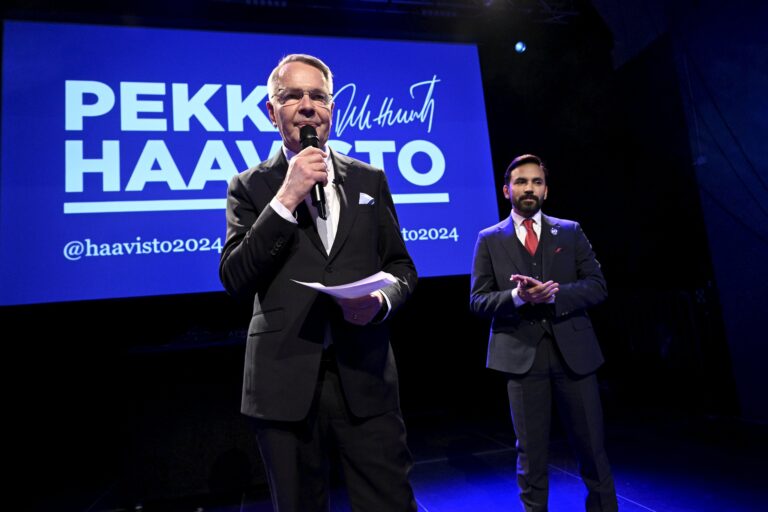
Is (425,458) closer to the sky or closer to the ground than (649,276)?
closer to the ground

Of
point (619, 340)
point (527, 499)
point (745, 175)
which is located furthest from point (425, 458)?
point (745, 175)

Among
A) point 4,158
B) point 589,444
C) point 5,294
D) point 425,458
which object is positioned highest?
point 4,158

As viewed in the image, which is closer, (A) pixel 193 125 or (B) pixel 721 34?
(A) pixel 193 125

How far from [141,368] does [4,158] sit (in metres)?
1.67

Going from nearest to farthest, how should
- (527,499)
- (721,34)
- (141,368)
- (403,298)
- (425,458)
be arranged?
1. (403,298)
2. (527,499)
3. (141,368)
4. (425,458)
5. (721,34)

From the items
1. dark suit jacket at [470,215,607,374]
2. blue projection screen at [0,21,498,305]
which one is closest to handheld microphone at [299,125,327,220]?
dark suit jacket at [470,215,607,374]

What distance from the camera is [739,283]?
3.97 metres

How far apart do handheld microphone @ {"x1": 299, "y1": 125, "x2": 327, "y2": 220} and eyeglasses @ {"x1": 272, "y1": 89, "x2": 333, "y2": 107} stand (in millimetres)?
73

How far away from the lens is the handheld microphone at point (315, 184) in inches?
43.1

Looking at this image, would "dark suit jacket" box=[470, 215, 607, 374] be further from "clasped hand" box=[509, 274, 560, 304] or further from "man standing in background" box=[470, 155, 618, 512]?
"clasped hand" box=[509, 274, 560, 304]

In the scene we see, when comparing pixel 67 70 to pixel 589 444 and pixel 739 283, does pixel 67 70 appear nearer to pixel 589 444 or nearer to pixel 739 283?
pixel 589 444

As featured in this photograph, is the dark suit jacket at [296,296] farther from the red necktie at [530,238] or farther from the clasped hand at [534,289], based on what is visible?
the red necktie at [530,238]
